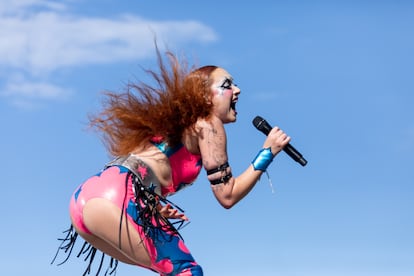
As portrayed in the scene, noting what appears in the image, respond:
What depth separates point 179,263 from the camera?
16.3ft

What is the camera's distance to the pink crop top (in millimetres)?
5227

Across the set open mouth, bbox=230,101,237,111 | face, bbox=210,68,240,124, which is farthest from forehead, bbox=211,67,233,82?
open mouth, bbox=230,101,237,111

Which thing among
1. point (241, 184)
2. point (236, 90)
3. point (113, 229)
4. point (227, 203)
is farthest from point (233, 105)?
point (113, 229)

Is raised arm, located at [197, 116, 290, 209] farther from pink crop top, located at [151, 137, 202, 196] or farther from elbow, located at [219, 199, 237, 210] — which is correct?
pink crop top, located at [151, 137, 202, 196]

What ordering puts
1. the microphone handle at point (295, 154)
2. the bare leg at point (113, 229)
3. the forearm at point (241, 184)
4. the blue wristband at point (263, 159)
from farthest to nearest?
the microphone handle at point (295, 154)
the blue wristband at point (263, 159)
the forearm at point (241, 184)
the bare leg at point (113, 229)

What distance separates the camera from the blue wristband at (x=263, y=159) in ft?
17.1

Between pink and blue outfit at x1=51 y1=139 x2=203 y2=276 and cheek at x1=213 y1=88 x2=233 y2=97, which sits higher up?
cheek at x1=213 y1=88 x2=233 y2=97

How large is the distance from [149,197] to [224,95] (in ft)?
2.66

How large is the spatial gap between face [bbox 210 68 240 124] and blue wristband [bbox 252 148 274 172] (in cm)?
30

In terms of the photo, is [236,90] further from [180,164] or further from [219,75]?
[180,164]

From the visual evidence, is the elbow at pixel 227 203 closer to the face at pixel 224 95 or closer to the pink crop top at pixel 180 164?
the pink crop top at pixel 180 164

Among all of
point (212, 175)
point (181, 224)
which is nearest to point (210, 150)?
point (212, 175)

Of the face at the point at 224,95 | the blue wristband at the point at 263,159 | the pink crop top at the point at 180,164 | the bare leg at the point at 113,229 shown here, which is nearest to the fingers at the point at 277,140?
the blue wristband at the point at 263,159

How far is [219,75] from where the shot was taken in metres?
5.43
